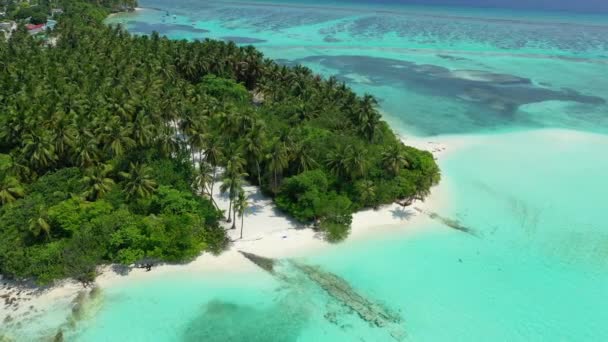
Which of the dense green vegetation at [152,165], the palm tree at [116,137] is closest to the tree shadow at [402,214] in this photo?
the dense green vegetation at [152,165]

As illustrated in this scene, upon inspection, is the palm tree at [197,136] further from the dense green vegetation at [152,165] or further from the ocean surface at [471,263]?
the ocean surface at [471,263]

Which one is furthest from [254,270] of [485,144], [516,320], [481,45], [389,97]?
[481,45]

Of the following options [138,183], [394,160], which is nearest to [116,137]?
[138,183]

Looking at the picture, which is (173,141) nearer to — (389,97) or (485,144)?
(485,144)

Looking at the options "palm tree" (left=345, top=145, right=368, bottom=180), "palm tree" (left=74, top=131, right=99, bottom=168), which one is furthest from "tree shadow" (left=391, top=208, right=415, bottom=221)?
"palm tree" (left=74, top=131, right=99, bottom=168)

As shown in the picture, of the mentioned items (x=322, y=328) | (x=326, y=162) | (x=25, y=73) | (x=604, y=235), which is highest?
(x=25, y=73)

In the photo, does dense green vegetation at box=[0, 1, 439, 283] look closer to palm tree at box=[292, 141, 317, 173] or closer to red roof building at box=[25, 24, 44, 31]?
palm tree at box=[292, 141, 317, 173]

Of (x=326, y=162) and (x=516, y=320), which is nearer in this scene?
(x=516, y=320)
